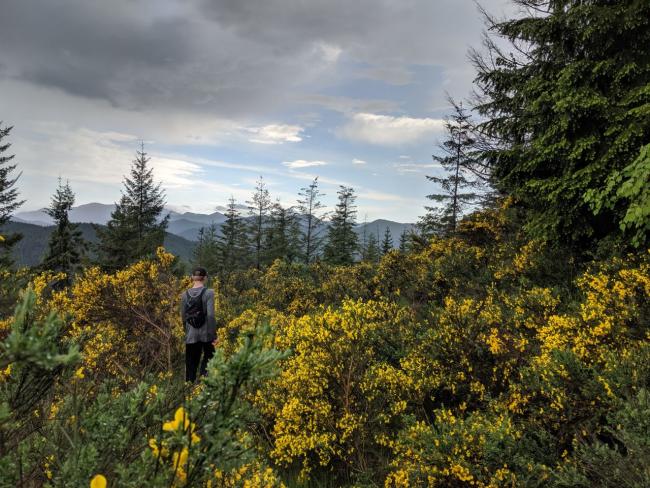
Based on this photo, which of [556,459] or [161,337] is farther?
[161,337]

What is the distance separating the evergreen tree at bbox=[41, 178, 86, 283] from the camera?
30.4m

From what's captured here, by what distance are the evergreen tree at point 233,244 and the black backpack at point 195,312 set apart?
3888cm

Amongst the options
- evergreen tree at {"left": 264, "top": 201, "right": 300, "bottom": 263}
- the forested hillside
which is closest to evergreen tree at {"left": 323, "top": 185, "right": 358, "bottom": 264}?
evergreen tree at {"left": 264, "top": 201, "right": 300, "bottom": 263}

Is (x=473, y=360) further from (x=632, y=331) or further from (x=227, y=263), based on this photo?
(x=227, y=263)

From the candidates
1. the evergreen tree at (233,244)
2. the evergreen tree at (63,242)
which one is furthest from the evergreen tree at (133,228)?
the evergreen tree at (233,244)

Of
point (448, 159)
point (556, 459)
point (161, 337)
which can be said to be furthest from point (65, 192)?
point (556, 459)

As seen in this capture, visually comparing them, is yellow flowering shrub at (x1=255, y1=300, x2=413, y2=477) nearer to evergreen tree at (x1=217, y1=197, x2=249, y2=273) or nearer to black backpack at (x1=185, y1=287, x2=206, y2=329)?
black backpack at (x1=185, y1=287, x2=206, y2=329)

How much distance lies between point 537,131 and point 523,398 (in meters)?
7.14

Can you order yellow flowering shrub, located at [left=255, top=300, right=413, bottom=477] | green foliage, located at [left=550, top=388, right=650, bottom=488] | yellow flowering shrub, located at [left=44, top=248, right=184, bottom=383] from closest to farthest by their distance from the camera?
green foliage, located at [left=550, top=388, right=650, bottom=488]
yellow flowering shrub, located at [left=255, top=300, right=413, bottom=477]
yellow flowering shrub, located at [left=44, top=248, right=184, bottom=383]

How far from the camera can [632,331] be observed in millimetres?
5141

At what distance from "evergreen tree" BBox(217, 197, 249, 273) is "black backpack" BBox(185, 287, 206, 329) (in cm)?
3888

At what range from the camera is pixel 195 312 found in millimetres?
6531

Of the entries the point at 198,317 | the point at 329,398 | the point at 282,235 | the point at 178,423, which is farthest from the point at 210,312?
the point at 282,235

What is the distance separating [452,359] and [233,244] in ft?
151
